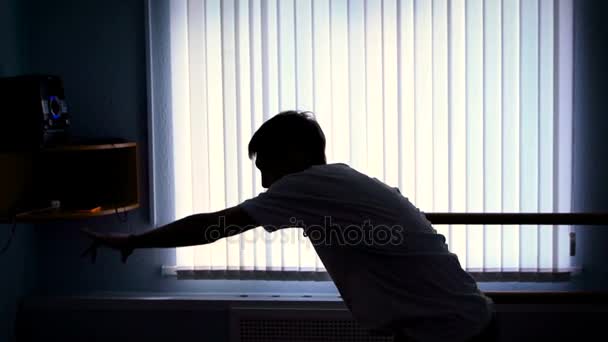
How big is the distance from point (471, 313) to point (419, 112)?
1.51m

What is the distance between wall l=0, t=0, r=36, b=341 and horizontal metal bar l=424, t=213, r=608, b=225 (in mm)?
1724

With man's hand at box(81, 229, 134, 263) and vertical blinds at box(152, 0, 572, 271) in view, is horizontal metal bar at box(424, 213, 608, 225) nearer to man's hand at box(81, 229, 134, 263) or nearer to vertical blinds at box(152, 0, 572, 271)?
vertical blinds at box(152, 0, 572, 271)

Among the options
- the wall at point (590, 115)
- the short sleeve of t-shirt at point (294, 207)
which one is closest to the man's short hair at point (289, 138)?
the short sleeve of t-shirt at point (294, 207)

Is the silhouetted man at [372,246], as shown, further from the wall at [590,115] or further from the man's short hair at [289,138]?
the wall at [590,115]

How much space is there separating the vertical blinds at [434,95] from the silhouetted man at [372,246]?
1.37 meters

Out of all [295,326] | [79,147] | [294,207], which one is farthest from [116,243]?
[295,326]

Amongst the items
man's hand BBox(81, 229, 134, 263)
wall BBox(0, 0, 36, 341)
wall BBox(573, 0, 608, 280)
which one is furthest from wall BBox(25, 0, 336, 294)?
man's hand BBox(81, 229, 134, 263)

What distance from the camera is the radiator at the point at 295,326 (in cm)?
281

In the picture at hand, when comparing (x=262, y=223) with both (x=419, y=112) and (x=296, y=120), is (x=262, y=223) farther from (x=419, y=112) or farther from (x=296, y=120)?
(x=419, y=112)

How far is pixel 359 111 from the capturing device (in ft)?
9.56

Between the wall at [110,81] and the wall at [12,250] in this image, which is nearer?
the wall at [12,250]

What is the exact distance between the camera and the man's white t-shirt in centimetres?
148

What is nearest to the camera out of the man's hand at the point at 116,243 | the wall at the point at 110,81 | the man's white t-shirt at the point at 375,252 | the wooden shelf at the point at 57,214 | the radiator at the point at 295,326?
the man's white t-shirt at the point at 375,252

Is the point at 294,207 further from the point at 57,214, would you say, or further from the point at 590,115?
the point at 590,115
